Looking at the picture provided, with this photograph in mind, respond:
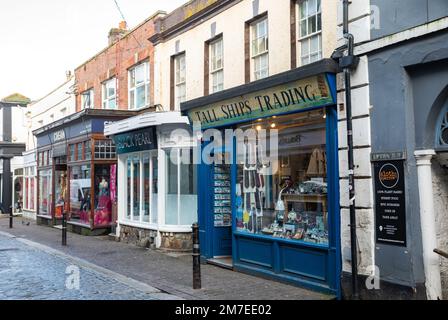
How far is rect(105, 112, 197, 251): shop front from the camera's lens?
43.4 ft

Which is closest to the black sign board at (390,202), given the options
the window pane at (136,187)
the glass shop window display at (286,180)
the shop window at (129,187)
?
the glass shop window display at (286,180)

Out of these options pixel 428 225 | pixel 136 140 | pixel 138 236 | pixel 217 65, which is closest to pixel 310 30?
pixel 217 65

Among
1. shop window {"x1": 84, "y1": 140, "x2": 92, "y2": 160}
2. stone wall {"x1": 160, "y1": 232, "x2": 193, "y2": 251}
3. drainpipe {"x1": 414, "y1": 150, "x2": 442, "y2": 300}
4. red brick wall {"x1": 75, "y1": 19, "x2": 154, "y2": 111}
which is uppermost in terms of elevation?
red brick wall {"x1": 75, "y1": 19, "x2": 154, "y2": 111}

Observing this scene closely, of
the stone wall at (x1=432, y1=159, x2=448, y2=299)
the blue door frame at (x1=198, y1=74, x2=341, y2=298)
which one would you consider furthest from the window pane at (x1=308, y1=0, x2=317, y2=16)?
the stone wall at (x1=432, y1=159, x2=448, y2=299)

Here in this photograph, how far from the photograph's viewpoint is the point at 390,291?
22.5 ft

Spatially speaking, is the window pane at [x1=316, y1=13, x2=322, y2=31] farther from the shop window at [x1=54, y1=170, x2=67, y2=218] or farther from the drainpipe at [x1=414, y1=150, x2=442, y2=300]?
the shop window at [x1=54, y1=170, x2=67, y2=218]

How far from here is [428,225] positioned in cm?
653

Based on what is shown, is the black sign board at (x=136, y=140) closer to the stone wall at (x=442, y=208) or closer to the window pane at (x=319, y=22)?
the window pane at (x=319, y=22)

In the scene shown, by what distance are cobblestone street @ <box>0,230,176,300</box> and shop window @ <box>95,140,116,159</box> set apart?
5571mm

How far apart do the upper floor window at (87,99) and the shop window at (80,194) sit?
2.91 metres

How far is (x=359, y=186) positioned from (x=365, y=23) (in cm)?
252

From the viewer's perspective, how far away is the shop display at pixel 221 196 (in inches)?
446

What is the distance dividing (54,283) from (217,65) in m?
6.69
